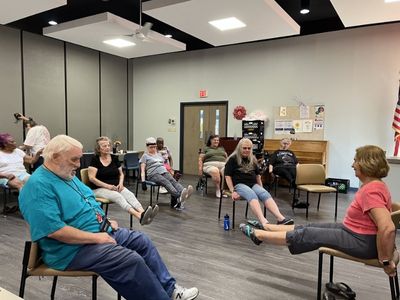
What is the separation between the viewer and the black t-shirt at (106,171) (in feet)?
12.2

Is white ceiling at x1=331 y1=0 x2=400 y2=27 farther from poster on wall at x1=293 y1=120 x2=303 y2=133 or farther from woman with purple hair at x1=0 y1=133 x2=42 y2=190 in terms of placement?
woman with purple hair at x1=0 y1=133 x2=42 y2=190

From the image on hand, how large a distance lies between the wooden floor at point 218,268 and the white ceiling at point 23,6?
3011 mm

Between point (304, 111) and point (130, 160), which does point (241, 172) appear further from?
point (130, 160)

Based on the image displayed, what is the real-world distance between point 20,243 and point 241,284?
2.35 metres

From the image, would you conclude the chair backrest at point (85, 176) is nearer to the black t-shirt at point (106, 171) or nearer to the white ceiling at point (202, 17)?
the black t-shirt at point (106, 171)

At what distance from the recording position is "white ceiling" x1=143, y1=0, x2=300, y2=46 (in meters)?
4.54

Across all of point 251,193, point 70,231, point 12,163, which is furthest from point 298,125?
point 70,231

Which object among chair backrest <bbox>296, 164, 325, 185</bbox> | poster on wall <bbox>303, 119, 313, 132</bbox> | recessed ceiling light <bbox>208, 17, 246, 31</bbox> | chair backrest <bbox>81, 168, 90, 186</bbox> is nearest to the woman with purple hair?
chair backrest <bbox>81, 168, 90, 186</bbox>

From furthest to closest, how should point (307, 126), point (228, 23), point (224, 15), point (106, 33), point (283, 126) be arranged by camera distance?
point (283, 126) → point (307, 126) → point (106, 33) → point (228, 23) → point (224, 15)

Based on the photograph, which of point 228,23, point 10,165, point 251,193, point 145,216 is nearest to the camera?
point 145,216

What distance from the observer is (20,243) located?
3301 mm

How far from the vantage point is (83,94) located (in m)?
7.76

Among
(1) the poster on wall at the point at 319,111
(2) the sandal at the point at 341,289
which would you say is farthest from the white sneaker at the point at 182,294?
(1) the poster on wall at the point at 319,111

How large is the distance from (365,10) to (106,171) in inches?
171
